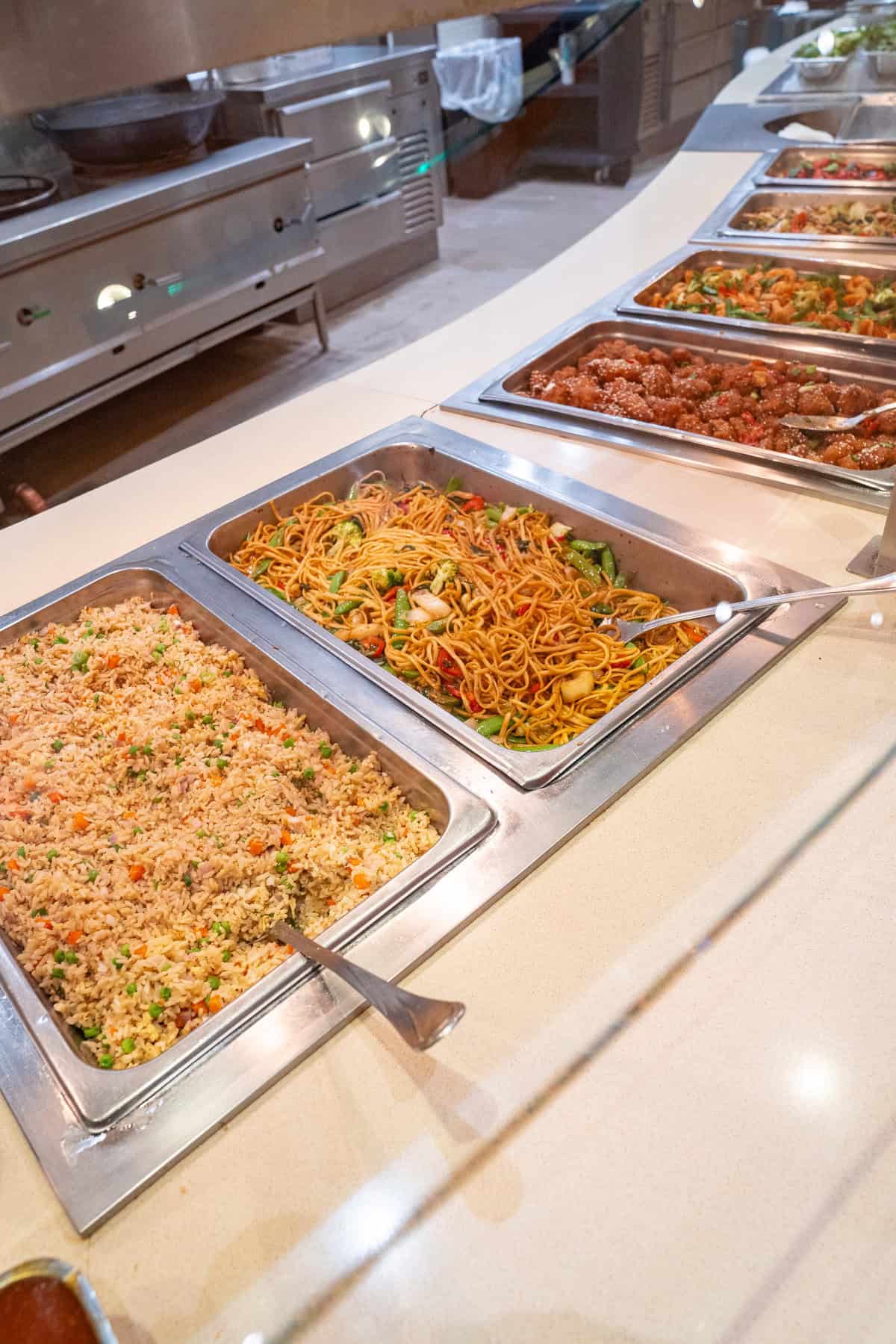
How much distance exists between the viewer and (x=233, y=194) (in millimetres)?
4387

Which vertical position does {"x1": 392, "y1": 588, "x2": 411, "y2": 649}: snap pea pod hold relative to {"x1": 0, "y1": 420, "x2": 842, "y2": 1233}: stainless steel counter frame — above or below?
below

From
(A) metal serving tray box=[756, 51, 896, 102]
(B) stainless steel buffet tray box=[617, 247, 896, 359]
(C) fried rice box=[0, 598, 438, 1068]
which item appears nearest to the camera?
(C) fried rice box=[0, 598, 438, 1068]

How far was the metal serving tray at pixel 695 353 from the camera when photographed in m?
1.76

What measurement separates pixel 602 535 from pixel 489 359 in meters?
0.85

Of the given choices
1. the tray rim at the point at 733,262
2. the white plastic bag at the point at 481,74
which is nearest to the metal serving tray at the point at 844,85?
the tray rim at the point at 733,262

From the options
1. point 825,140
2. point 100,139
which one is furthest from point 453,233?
point 825,140

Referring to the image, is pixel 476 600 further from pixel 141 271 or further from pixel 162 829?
pixel 141 271

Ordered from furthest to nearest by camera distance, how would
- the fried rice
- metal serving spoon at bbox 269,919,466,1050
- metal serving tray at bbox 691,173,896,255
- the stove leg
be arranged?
the stove leg, metal serving tray at bbox 691,173,896,255, the fried rice, metal serving spoon at bbox 269,919,466,1050

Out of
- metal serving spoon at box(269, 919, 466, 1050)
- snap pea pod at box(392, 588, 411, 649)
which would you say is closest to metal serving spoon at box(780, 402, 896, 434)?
snap pea pod at box(392, 588, 411, 649)

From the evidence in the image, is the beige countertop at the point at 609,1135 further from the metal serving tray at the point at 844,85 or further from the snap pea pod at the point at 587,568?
the metal serving tray at the point at 844,85

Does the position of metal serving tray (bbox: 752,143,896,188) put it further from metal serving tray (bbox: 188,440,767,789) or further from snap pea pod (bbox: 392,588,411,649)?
snap pea pod (bbox: 392,588,411,649)

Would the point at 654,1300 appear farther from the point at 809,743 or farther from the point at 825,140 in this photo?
the point at 825,140

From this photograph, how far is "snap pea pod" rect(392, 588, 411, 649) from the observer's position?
5.24 ft

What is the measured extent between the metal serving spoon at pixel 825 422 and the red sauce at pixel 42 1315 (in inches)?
73.2
